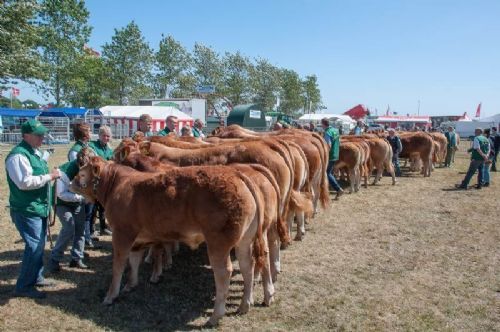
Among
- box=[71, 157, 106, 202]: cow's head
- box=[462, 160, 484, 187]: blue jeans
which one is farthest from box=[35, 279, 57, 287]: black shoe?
box=[462, 160, 484, 187]: blue jeans

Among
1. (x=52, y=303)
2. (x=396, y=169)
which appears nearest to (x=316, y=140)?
(x=52, y=303)

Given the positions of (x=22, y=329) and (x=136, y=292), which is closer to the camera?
(x=22, y=329)

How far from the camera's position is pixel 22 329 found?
3994mm

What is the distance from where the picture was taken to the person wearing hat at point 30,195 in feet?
13.9

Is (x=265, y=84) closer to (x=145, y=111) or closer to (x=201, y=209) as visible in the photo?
(x=145, y=111)

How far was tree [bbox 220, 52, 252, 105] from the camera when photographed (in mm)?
57469

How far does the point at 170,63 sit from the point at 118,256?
56490 millimetres

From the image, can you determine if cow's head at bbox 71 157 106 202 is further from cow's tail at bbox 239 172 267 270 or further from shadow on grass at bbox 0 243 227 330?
cow's tail at bbox 239 172 267 270

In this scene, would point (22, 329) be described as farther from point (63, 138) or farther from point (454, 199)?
point (63, 138)

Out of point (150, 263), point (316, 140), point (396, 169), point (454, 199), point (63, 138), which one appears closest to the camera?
point (150, 263)

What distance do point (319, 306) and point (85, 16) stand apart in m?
42.4

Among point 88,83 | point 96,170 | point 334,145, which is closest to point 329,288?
point 96,170

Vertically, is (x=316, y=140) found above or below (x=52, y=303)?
above

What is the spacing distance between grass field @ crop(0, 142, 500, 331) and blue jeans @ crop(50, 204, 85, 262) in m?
0.27
